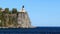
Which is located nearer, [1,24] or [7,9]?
[1,24]

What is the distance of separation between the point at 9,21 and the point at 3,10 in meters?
16.4

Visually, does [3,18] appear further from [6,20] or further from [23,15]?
[23,15]

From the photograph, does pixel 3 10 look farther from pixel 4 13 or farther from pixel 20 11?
pixel 20 11

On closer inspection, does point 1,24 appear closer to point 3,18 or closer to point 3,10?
point 3,18

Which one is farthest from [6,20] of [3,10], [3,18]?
[3,10]

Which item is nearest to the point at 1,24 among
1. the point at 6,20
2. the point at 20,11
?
the point at 6,20

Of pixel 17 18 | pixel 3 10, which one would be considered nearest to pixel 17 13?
pixel 17 18

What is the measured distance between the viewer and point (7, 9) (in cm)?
18550

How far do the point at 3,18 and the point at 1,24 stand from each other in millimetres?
5698

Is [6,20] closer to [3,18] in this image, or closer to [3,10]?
[3,18]

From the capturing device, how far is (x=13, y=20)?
17900 centimetres

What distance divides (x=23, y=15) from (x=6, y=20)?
12.9 meters

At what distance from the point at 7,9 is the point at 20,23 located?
51.6ft

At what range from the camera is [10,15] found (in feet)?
584
